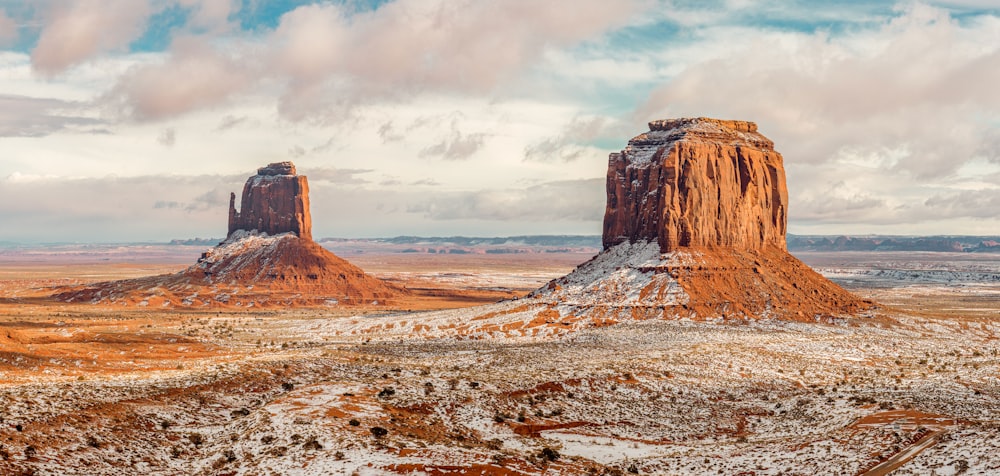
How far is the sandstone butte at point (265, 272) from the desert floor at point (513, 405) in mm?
69355

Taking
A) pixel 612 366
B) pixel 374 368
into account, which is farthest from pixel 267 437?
pixel 612 366

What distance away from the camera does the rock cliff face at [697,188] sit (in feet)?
299

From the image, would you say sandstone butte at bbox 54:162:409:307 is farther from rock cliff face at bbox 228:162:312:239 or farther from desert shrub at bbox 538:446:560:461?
desert shrub at bbox 538:446:560:461

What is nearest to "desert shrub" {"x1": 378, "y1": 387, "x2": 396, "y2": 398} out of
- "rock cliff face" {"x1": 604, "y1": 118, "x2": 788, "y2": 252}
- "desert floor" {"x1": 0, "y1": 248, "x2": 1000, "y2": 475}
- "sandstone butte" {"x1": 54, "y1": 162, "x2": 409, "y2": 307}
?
"desert floor" {"x1": 0, "y1": 248, "x2": 1000, "y2": 475}

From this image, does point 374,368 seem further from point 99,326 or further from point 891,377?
point 99,326

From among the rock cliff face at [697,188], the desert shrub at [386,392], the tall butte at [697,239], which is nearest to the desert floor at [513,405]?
the desert shrub at [386,392]

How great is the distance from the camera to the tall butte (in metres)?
82.7

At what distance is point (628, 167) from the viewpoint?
9781cm

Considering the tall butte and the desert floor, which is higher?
the tall butte

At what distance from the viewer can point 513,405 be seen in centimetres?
4009

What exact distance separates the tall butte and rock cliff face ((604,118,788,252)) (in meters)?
0.13

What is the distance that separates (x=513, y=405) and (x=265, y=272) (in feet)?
412

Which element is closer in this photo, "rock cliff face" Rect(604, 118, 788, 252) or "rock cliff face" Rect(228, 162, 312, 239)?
"rock cliff face" Rect(604, 118, 788, 252)

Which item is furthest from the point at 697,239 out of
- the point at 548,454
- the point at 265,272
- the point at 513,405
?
the point at 265,272
